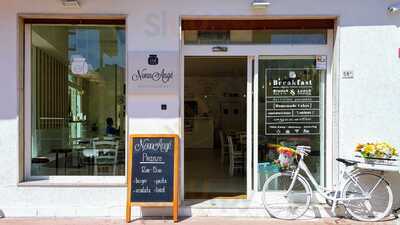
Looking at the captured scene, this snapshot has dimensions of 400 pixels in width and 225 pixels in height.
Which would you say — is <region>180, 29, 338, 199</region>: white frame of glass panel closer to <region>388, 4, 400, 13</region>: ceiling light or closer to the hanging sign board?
the hanging sign board

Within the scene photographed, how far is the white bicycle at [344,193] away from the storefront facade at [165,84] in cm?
23

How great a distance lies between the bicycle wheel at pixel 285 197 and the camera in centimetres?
544

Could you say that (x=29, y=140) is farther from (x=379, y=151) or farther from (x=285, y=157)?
(x=379, y=151)

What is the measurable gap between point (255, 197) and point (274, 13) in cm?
268

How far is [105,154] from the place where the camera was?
611 centimetres

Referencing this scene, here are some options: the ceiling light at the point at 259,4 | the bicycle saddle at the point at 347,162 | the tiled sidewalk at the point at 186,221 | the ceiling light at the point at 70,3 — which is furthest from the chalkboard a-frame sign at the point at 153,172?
the bicycle saddle at the point at 347,162

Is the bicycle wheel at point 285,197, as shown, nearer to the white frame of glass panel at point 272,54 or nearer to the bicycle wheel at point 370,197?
the white frame of glass panel at point 272,54

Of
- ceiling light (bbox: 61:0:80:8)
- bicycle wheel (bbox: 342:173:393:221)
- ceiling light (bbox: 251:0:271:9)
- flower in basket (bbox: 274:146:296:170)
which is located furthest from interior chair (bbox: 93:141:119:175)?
bicycle wheel (bbox: 342:173:393:221)

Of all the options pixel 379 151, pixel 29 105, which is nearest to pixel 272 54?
pixel 379 151

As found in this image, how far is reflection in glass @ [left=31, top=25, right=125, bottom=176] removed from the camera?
5.92 m

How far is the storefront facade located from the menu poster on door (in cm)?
1

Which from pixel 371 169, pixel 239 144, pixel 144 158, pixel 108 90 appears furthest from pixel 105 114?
pixel 371 169

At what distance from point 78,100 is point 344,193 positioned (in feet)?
13.5

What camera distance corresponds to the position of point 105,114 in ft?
20.0
